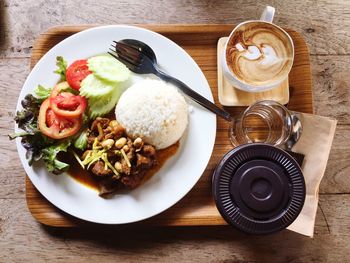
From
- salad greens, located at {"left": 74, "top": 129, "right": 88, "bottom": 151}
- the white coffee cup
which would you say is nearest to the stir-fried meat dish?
salad greens, located at {"left": 74, "top": 129, "right": 88, "bottom": 151}

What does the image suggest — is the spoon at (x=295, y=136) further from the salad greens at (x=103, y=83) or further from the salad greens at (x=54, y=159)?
the salad greens at (x=54, y=159)

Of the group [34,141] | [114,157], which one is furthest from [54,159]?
[114,157]

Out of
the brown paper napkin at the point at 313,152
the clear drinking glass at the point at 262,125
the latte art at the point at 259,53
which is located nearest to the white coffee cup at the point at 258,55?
the latte art at the point at 259,53

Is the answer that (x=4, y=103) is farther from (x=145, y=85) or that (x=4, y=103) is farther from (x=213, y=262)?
(x=213, y=262)

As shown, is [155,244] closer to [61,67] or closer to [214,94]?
[214,94]

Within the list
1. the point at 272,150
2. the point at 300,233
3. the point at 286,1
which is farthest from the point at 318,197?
the point at 286,1

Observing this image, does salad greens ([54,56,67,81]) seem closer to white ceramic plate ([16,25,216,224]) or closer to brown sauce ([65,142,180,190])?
white ceramic plate ([16,25,216,224])
